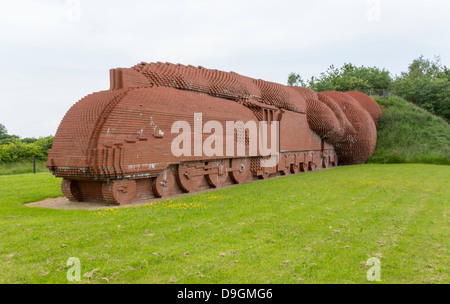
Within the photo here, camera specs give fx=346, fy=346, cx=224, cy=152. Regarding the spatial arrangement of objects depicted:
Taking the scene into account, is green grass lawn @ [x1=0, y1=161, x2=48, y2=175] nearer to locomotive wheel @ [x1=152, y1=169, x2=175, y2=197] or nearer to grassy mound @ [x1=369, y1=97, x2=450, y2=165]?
locomotive wheel @ [x1=152, y1=169, x2=175, y2=197]

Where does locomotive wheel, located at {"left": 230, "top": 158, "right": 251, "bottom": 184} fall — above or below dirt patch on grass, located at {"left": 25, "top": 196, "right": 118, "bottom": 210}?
Result: above

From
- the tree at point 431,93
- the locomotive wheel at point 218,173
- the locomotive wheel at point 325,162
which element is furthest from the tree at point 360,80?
the locomotive wheel at point 218,173

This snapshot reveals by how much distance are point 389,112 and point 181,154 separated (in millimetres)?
18830

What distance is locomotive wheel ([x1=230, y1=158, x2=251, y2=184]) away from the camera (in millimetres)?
11707

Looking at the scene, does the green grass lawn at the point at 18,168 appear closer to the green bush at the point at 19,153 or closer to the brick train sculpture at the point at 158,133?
the green bush at the point at 19,153

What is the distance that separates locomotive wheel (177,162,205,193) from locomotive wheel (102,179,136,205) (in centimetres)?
157

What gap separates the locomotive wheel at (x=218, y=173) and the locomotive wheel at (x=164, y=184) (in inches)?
60.6

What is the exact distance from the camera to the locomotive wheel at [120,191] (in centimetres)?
782

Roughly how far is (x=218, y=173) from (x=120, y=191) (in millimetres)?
3636

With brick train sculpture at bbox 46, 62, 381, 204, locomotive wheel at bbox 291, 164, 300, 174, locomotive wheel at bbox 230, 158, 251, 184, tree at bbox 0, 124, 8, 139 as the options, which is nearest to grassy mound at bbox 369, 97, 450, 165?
locomotive wheel at bbox 291, 164, 300, 174

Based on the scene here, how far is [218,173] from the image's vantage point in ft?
35.7

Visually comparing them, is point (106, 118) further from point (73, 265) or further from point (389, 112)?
point (389, 112)

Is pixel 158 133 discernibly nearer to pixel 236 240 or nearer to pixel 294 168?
pixel 236 240

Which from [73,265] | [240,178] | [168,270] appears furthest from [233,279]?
Result: [240,178]
